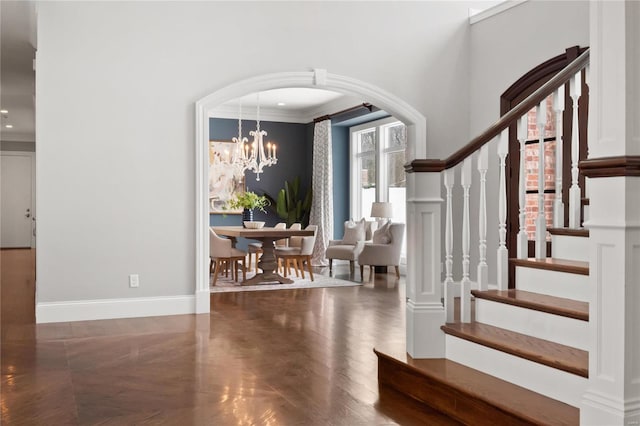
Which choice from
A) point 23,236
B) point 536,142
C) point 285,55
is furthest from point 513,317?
point 23,236

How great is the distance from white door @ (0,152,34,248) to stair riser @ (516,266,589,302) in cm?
1557

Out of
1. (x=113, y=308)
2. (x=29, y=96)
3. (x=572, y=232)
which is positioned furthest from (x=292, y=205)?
(x=572, y=232)

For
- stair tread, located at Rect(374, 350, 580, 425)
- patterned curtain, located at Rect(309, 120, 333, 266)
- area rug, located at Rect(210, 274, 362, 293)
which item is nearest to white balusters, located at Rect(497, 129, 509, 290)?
stair tread, located at Rect(374, 350, 580, 425)

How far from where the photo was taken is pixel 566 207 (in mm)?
6297

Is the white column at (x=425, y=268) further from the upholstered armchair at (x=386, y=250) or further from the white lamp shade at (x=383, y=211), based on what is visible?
the white lamp shade at (x=383, y=211)

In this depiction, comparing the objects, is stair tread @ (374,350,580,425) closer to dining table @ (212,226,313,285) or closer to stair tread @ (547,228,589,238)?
stair tread @ (547,228,589,238)

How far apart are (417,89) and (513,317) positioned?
4.44 m

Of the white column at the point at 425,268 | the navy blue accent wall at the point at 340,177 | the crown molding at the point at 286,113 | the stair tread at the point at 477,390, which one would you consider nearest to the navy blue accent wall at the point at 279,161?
the crown molding at the point at 286,113

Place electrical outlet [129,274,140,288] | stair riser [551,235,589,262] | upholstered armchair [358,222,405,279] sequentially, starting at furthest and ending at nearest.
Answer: upholstered armchair [358,222,405,279], electrical outlet [129,274,140,288], stair riser [551,235,589,262]

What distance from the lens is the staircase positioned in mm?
2895

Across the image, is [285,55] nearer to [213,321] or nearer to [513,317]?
[213,321]

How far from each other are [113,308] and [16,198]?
1201 centimetres

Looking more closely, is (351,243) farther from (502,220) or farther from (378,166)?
(502,220)

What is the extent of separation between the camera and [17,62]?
8.82 metres
